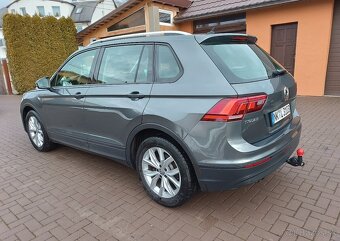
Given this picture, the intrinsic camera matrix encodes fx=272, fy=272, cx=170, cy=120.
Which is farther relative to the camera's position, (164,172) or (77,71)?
(77,71)

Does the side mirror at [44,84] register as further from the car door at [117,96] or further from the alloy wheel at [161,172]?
the alloy wheel at [161,172]

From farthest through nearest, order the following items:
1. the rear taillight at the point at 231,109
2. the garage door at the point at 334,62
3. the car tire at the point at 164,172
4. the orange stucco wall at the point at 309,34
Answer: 1. the orange stucco wall at the point at 309,34
2. the garage door at the point at 334,62
3. the car tire at the point at 164,172
4. the rear taillight at the point at 231,109

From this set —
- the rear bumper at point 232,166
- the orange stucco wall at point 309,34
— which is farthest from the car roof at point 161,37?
the orange stucco wall at point 309,34

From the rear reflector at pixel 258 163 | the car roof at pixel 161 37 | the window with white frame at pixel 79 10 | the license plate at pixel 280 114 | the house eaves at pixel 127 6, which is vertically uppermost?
the window with white frame at pixel 79 10

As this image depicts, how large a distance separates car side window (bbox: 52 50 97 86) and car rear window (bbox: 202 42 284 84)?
1750 mm

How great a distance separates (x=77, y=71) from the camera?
386 centimetres

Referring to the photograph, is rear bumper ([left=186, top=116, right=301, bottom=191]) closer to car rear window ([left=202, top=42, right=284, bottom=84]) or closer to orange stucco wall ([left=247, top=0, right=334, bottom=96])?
car rear window ([left=202, top=42, right=284, bottom=84])

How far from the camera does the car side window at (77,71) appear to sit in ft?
11.9

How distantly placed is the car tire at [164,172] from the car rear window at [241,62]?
889 mm

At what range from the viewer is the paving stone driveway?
2512 millimetres

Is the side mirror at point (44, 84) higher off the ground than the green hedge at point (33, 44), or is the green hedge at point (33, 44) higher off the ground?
the green hedge at point (33, 44)

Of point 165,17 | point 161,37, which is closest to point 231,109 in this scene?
point 161,37

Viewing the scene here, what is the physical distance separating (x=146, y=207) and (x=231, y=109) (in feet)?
4.79

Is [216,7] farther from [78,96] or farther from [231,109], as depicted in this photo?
[231,109]
